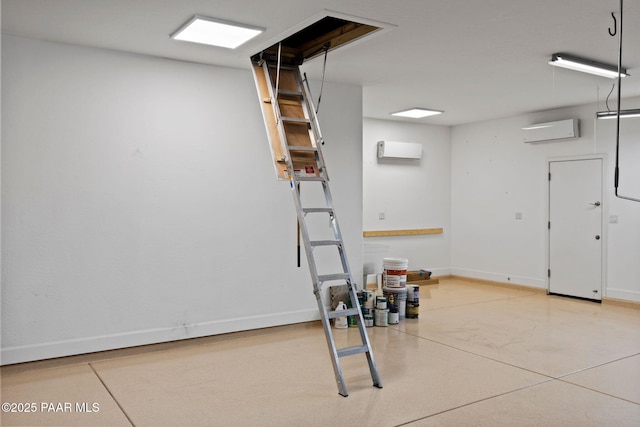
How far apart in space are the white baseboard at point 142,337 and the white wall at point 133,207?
13mm

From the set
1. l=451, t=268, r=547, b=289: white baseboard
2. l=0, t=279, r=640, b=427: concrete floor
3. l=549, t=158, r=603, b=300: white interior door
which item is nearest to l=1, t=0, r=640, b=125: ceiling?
l=549, t=158, r=603, b=300: white interior door

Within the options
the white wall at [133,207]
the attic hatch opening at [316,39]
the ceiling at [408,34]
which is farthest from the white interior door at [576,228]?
the attic hatch opening at [316,39]

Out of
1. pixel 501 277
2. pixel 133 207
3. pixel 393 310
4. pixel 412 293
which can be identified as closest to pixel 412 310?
pixel 412 293

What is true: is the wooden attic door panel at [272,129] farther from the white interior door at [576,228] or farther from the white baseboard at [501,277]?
the white baseboard at [501,277]

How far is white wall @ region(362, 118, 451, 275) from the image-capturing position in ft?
28.5

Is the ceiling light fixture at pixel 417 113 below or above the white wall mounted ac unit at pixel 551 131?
above

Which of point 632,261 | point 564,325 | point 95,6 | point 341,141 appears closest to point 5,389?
point 95,6

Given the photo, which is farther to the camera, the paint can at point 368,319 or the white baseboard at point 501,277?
the white baseboard at point 501,277

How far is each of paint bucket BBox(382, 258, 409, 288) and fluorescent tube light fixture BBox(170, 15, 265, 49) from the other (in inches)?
123

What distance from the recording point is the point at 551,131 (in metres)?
7.75

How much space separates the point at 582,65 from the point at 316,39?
8.94ft

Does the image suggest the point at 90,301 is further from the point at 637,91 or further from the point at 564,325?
the point at 637,91

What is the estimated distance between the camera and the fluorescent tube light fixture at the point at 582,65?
4.94 meters

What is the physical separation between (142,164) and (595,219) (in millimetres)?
6337
